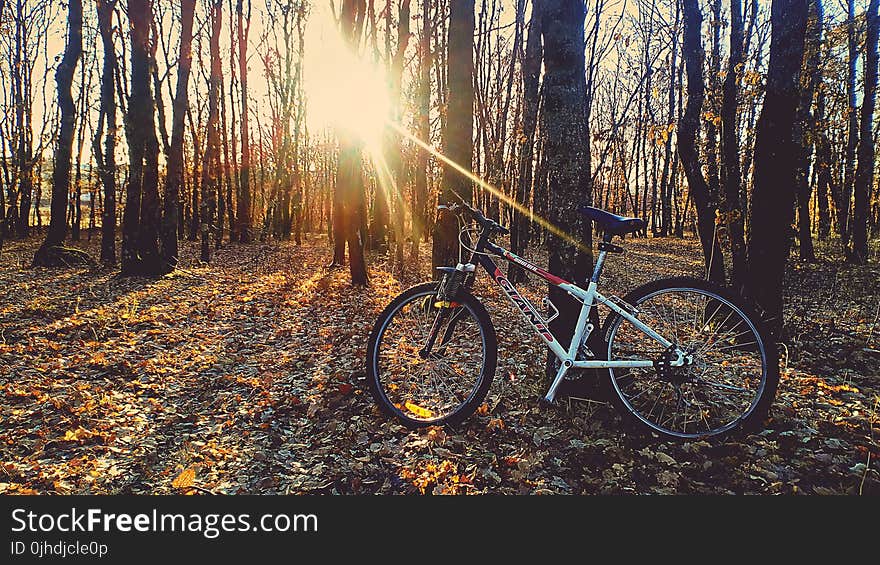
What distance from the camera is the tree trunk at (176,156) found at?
1215cm

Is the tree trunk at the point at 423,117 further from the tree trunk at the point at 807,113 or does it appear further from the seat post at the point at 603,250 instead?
the seat post at the point at 603,250

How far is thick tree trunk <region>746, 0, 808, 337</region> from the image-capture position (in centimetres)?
468

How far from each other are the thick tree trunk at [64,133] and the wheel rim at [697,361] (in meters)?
14.3

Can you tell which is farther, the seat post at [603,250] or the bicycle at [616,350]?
the seat post at [603,250]

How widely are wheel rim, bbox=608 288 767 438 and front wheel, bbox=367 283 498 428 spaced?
0.95m

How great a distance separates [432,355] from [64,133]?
13.9 m

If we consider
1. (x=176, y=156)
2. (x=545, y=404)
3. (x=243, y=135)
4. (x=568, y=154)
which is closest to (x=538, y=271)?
(x=568, y=154)

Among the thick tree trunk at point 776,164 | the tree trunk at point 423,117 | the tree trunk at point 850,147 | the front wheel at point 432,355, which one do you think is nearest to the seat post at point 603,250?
the front wheel at point 432,355

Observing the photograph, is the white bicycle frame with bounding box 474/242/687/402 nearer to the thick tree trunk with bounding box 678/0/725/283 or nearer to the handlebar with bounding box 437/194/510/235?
the handlebar with bounding box 437/194/510/235

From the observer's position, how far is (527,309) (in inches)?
143

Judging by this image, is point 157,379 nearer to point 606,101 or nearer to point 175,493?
point 175,493

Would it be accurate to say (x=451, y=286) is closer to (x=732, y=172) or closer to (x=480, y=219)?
(x=480, y=219)

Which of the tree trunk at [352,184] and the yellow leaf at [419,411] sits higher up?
the tree trunk at [352,184]

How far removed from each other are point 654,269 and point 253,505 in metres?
13.8
